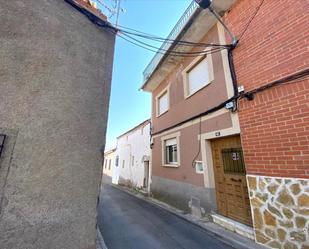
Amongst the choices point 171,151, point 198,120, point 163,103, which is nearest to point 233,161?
point 198,120

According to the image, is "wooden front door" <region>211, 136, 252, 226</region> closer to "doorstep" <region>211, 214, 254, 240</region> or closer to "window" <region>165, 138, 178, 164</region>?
"doorstep" <region>211, 214, 254, 240</region>

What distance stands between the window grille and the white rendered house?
6.38 meters

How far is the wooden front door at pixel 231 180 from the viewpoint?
14.7 ft

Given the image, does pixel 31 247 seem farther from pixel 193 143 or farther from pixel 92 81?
pixel 193 143

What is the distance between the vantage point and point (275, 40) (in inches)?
155

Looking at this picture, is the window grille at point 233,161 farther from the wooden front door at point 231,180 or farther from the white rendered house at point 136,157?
the white rendered house at point 136,157

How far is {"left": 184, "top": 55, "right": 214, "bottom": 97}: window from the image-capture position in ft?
19.4

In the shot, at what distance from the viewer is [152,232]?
4465 millimetres

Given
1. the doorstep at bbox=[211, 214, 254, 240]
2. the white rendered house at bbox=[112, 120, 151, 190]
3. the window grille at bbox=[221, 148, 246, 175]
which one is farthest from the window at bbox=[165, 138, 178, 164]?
the doorstep at bbox=[211, 214, 254, 240]

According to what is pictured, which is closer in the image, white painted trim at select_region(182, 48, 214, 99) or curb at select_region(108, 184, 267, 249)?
curb at select_region(108, 184, 267, 249)

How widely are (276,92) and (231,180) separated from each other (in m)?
2.69

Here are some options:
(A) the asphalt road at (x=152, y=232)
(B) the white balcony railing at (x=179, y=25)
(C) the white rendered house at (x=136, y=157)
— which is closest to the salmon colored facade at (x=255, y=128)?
(B) the white balcony railing at (x=179, y=25)

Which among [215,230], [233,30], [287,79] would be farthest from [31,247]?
[233,30]

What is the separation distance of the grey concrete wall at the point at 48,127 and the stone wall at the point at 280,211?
354cm
